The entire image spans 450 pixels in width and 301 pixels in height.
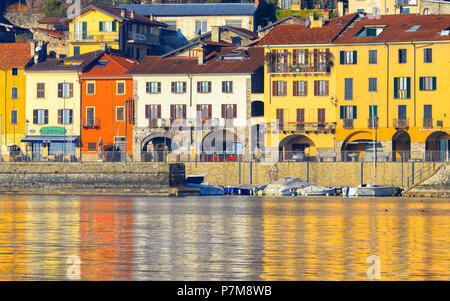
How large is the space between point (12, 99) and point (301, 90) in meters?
28.1

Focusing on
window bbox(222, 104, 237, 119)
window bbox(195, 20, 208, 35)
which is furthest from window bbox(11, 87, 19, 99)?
window bbox(195, 20, 208, 35)

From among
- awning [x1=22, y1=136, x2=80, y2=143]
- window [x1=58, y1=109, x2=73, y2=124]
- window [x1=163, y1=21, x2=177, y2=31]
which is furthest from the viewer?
window [x1=163, y1=21, x2=177, y2=31]

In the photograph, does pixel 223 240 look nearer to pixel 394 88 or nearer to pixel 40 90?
pixel 394 88

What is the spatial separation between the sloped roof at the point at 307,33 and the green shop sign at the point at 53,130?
780 inches

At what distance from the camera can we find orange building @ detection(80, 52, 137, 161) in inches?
4136

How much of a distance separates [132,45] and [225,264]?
7988 centimetres

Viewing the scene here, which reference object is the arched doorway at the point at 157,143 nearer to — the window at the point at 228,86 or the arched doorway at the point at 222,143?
the arched doorway at the point at 222,143

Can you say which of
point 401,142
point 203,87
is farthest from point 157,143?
point 401,142

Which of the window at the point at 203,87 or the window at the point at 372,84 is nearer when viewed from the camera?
the window at the point at 372,84

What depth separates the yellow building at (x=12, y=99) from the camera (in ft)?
357

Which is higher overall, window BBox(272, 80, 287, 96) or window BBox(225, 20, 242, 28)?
window BBox(225, 20, 242, 28)

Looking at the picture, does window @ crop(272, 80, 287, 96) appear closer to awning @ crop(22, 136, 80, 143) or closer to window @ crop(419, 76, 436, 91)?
window @ crop(419, 76, 436, 91)

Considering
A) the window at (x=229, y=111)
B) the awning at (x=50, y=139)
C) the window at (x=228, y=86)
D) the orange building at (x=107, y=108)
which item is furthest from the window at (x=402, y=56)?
the awning at (x=50, y=139)

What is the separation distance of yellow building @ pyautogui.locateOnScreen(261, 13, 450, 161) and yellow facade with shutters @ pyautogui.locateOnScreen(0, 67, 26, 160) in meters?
24.0
